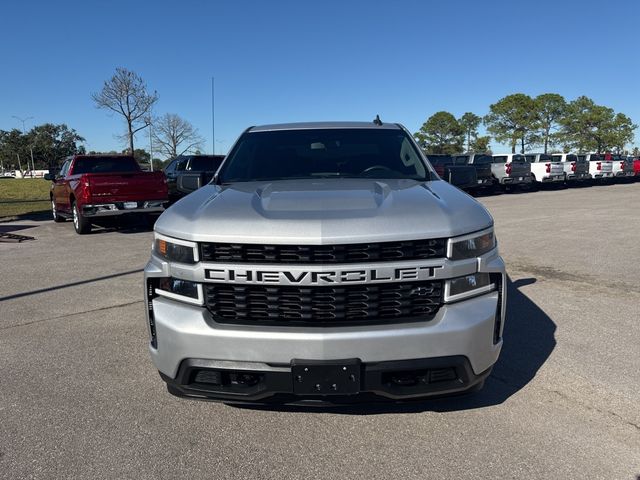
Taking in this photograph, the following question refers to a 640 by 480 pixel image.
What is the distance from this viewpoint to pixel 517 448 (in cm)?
282

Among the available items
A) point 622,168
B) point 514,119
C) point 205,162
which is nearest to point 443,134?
point 514,119

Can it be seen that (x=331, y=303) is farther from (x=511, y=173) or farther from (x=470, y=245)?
(x=511, y=173)

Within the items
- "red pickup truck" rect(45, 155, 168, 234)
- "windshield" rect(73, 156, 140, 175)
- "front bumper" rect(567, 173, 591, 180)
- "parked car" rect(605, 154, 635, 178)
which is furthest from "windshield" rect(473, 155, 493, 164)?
"red pickup truck" rect(45, 155, 168, 234)

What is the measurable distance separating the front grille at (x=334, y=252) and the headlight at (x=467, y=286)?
0.17m

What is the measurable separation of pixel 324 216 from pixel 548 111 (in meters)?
66.5

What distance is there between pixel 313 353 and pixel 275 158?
2142 mm

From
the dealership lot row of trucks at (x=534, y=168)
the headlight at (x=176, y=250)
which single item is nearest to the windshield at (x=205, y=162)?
the dealership lot row of trucks at (x=534, y=168)

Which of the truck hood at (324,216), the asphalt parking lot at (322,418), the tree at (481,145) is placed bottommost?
the asphalt parking lot at (322,418)

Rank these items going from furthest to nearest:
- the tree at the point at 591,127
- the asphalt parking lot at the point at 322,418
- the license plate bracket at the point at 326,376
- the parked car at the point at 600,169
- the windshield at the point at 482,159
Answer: the tree at the point at 591,127
the parked car at the point at 600,169
the windshield at the point at 482,159
the asphalt parking lot at the point at 322,418
the license plate bracket at the point at 326,376

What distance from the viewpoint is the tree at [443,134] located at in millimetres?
88188

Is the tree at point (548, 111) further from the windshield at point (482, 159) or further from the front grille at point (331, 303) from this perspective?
the front grille at point (331, 303)

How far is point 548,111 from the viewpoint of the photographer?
202 ft

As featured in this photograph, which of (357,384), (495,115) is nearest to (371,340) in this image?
(357,384)

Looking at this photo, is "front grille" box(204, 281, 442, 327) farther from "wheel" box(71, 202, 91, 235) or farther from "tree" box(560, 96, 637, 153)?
"tree" box(560, 96, 637, 153)
